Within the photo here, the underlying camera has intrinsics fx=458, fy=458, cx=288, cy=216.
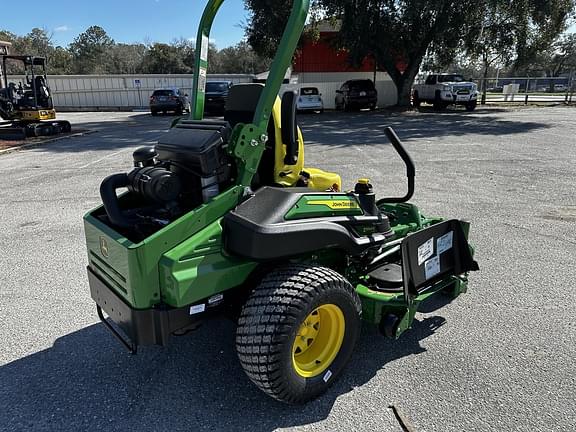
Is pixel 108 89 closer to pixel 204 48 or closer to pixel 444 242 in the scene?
pixel 204 48

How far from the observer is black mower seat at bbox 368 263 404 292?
10.3ft

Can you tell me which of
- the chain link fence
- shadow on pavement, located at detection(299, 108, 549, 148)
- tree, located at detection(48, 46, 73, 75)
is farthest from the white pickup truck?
tree, located at detection(48, 46, 73, 75)

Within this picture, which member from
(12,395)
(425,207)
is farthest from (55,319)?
(425,207)

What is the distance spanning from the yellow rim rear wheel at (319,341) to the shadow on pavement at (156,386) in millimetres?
191

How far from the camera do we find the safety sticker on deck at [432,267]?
10.3 feet

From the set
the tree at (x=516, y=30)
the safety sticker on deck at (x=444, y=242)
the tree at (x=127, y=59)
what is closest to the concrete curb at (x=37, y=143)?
the safety sticker on deck at (x=444, y=242)

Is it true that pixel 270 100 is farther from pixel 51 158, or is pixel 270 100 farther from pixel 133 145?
pixel 133 145

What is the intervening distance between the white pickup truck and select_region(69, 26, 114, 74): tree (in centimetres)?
4764

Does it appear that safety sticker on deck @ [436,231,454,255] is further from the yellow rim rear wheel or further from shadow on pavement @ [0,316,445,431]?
the yellow rim rear wheel

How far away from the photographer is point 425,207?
253 inches

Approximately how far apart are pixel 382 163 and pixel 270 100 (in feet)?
25.3

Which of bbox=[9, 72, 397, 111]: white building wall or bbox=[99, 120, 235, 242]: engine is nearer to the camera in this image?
bbox=[99, 120, 235, 242]: engine

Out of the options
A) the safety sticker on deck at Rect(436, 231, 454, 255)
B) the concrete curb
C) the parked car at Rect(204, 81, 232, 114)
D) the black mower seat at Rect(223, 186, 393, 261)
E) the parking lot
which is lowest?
Answer: the parking lot

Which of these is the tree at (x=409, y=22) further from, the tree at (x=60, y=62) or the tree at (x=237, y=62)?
the tree at (x=60, y=62)
